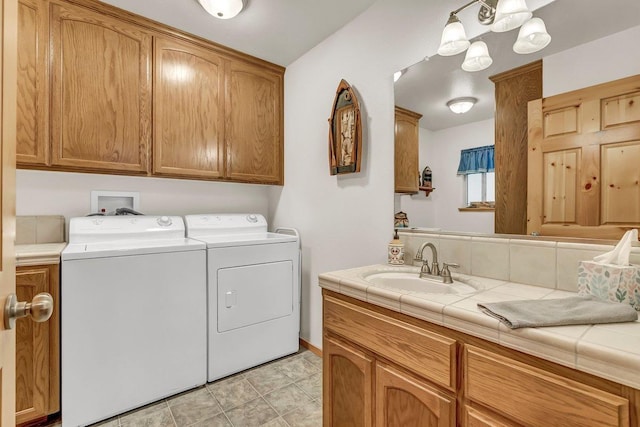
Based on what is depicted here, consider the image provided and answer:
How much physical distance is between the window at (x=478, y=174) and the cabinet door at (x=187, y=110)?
5.83ft

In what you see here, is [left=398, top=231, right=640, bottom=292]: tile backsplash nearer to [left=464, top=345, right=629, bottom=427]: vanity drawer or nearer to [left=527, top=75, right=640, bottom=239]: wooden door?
[left=527, top=75, right=640, bottom=239]: wooden door

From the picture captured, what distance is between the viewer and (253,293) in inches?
85.2

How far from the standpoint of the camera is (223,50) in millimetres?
2385

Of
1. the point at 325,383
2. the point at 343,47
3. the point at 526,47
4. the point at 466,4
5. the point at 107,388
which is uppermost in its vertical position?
the point at 343,47

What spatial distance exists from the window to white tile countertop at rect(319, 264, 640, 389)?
401mm

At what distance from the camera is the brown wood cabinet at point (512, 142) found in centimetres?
129

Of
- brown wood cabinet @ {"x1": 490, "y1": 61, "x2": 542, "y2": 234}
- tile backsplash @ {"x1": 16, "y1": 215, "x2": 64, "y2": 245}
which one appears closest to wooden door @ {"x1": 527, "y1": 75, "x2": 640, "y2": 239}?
brown wood cabinet @ {"x1": 490, "y1": 61, "x2": 542, "y2": 234}

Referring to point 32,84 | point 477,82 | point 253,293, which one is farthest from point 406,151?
point 32,84

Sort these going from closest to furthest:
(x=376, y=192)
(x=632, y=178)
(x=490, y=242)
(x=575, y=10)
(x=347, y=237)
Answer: (x=632, y=178)
(x=575, y=10)
(x=490, y=242)
(x=376, y=192)
(x=347, y=237)

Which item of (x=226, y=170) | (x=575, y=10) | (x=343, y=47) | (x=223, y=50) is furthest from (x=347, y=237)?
(x=223, y=50)

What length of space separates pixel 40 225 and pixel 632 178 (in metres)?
3.03

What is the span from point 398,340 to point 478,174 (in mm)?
896

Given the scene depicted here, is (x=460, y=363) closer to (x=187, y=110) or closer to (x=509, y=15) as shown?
(x=509, y=15)

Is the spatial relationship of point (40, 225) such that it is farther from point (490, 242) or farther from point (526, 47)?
point (526, 47)
